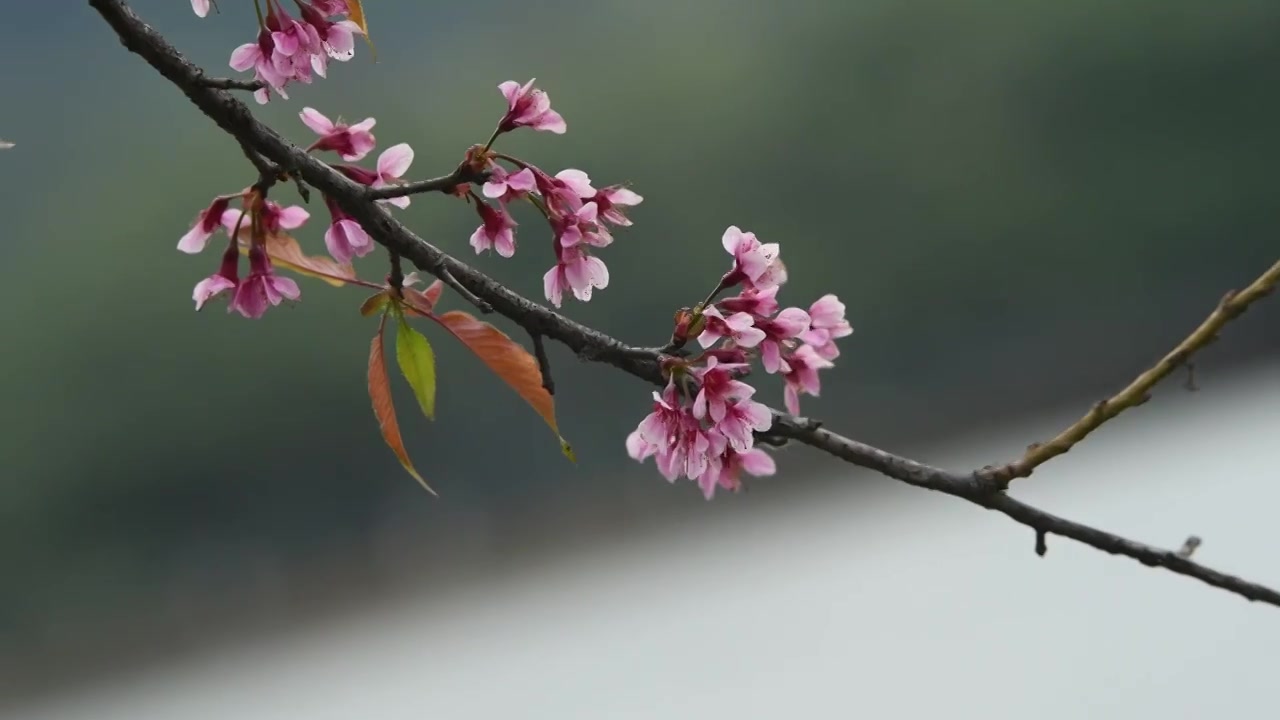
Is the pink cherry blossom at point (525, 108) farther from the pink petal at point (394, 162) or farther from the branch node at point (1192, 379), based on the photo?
the branch node at point (1192, 379)

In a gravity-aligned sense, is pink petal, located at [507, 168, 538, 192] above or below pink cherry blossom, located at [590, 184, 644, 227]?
below

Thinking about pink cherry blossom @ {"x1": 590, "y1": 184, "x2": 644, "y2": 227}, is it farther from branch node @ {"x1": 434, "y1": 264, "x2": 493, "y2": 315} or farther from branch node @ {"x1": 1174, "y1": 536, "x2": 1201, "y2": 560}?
branch node @ {"x1": 1174, "y1": 536, "x2": 1201, "y2": 560}

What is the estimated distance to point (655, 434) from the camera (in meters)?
0.36

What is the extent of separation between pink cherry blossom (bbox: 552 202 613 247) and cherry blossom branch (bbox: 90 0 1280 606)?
25 mm

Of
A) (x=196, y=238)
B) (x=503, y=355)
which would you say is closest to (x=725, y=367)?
(x=503, y=355)

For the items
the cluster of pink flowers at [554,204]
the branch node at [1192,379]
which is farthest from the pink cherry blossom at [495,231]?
the branch node at [1192,379]

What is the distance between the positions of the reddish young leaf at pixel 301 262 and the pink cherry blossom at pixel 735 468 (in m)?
0.16

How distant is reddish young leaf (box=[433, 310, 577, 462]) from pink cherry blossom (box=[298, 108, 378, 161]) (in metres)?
0.07

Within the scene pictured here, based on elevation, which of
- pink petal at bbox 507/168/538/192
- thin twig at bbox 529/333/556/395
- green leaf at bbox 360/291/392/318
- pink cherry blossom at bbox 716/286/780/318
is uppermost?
pink petal at bbox 507/168/538/192

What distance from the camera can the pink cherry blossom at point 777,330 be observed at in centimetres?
37

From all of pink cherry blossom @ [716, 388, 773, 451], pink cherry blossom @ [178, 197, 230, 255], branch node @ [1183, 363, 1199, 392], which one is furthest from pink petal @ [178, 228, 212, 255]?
branch node @ [1183, 363, 1199, 392]

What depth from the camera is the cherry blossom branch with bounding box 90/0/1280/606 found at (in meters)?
0.36

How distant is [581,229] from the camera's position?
1.22 ft

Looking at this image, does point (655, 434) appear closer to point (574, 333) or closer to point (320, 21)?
point (574, 333)
